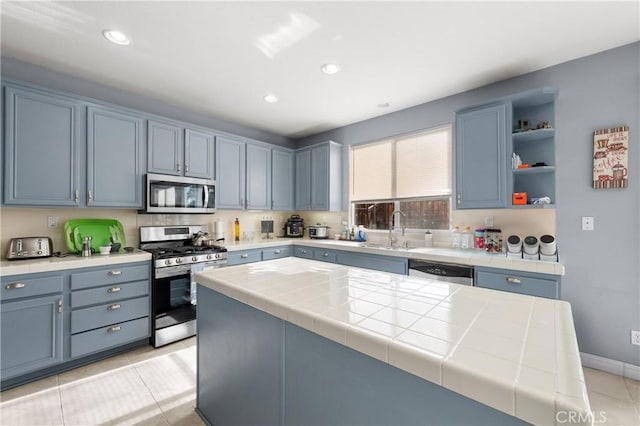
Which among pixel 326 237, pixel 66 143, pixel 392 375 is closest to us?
pixel 392 375

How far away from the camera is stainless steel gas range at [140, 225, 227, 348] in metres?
2.74

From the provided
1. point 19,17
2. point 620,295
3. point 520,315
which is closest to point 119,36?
point 19,17

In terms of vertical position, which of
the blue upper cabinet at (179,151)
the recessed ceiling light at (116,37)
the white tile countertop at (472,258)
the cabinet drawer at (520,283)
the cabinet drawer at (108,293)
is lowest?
the cabinet drawer at (108,293)

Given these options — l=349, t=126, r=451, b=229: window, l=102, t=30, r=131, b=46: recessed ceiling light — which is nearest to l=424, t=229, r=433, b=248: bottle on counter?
l=349, t=126, r=451, b=229: window

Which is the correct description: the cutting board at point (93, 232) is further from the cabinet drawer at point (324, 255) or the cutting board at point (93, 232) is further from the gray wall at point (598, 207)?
the gray wall at point (598, 207)

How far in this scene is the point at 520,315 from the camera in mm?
1008

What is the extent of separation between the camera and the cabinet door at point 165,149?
3.02 metres

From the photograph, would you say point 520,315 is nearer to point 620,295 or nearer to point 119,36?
point 620,295

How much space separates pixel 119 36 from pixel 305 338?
2.59m

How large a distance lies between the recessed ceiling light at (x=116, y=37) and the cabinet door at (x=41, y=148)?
83 centimetres

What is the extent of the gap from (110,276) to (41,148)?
1261 mm

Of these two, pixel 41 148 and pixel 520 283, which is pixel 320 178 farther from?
pixel 41 148

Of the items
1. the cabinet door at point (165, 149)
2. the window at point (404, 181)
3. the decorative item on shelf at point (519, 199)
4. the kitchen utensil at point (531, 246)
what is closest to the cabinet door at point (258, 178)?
the cabinet door at point (165, 149)

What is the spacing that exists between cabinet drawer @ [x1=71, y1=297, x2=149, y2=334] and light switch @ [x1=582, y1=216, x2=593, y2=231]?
13.6ft
